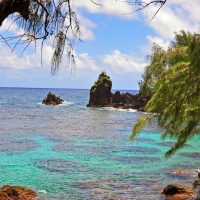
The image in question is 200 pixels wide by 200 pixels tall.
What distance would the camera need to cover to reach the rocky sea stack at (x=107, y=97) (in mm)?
106875

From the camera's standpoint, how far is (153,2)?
4.25 meters

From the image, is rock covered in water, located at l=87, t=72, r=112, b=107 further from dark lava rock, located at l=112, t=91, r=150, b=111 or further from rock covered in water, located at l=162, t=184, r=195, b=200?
rock covered in water, located at l=162, t=184, r=195, b=200

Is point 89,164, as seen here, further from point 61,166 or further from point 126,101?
point 126,101

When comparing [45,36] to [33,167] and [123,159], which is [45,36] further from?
[123,159]

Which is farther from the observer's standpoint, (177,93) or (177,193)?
(177,193)

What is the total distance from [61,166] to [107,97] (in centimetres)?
7894

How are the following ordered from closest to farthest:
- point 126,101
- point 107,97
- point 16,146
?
point 16,146 < point 107,97 < point 126,101

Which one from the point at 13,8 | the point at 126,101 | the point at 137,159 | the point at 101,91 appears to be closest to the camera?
the point at 13,8

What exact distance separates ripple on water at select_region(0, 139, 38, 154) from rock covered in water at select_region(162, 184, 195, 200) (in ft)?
58.9

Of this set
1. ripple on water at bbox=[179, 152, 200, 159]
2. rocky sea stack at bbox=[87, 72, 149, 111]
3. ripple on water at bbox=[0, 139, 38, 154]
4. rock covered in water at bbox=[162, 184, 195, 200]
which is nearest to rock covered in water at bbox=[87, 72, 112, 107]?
rocky sea stack at bbox=[87, 72, 149, 111]

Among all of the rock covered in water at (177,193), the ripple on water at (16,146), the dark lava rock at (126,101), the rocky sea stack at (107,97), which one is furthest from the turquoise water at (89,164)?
the rocky sea stack at (107,97)

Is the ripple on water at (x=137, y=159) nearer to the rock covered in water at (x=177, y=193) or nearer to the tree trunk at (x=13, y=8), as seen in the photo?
the rock covered in water at (x=177, y=193)

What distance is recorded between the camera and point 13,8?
4383 mm

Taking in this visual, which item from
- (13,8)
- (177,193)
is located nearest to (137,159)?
(177,193)
